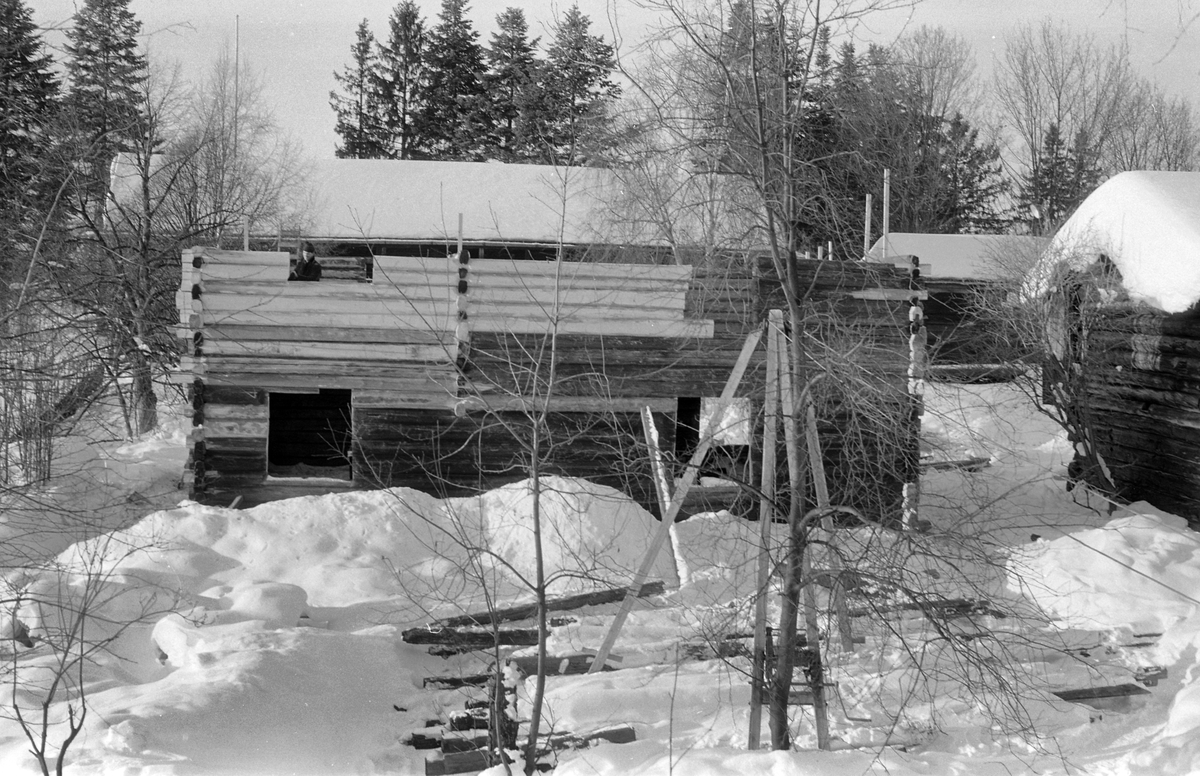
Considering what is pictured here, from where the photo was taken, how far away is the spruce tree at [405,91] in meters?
33.2

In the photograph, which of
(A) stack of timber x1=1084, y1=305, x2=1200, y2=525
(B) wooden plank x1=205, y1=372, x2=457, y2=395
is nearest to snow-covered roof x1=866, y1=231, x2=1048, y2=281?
(A) stack of timber x1=1084, y1=305, x2=1200, y2=525

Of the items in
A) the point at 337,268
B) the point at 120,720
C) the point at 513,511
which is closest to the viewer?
the point at 120,720

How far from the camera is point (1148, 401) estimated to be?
14.2 meters

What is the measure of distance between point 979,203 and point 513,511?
37574 millimetres

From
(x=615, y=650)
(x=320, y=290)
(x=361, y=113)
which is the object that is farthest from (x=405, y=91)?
A: (x=615, y=650)

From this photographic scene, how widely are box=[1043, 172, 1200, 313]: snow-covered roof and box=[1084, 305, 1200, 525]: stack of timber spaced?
0.91m

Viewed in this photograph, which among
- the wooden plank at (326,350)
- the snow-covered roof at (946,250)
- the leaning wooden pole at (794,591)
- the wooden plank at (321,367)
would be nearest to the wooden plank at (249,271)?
the wooden plank at (326,350)

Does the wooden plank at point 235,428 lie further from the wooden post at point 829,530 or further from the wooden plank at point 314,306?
the wooden post at point 829,530

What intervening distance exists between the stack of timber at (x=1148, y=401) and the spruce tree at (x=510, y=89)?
1068 centimetres

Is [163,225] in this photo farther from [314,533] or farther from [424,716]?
[424,716]

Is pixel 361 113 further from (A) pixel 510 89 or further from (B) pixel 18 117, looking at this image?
(B) pixel 18 117

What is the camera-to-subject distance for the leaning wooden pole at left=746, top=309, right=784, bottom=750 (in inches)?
236

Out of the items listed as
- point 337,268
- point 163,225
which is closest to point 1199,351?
point 337,268

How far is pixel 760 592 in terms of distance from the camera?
5.69 m
